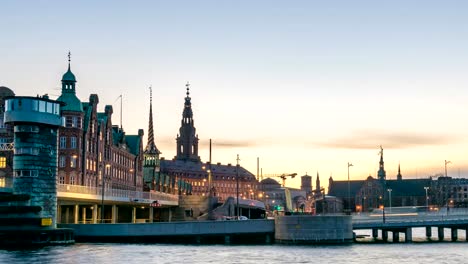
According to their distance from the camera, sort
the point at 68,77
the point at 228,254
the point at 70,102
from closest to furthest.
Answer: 1. the point at 228,254
2. the point at 70,102
3. the point at 68,77

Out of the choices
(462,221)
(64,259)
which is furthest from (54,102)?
(462,221)

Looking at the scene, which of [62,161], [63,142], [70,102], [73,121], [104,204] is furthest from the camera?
[104,204]

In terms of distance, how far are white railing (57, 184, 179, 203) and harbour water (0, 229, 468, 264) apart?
10.6 metres

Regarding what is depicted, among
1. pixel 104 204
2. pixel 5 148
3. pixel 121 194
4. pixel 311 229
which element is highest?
pixel 5 148

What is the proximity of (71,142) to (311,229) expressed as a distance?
45.3 metres

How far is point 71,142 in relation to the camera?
12950 centimetres

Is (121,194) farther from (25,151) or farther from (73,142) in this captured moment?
(25,151)

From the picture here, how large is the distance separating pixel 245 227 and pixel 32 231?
32556 mm

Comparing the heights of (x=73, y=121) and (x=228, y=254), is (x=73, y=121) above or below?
above

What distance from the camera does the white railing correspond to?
109 metres

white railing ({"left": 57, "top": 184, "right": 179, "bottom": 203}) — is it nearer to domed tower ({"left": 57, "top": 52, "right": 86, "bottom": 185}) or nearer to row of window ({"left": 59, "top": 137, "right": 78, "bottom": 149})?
domed tower ({"left": 57, "top": 52, "right": 86, "bottom": 185})

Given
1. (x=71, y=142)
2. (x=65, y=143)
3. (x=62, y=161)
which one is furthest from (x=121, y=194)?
(x=65, y=143)

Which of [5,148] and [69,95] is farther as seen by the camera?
[69,95]

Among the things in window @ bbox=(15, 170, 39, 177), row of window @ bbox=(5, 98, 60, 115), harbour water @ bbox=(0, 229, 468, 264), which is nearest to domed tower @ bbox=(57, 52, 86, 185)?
row of window @ bbox=(5, 98, 60, 115)
